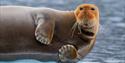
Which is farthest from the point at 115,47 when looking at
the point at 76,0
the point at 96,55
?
the point at 76,0

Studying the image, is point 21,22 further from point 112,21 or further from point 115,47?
point 112,21

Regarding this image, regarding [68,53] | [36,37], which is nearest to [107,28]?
[36,37]

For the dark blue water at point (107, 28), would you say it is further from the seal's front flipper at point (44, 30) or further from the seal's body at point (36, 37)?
the seal's front flipper at point (44, 30)

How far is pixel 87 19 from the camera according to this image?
3854 millimetres

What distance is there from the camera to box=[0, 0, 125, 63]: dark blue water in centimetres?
455

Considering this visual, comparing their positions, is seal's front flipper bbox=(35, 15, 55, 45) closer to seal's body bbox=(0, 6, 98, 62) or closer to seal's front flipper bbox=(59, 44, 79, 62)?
seal's body bbox=(0, 6, 98, 62)

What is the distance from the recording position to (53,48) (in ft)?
13.6

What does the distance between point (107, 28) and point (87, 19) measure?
174 cm

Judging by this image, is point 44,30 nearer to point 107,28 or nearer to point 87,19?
point 87,19

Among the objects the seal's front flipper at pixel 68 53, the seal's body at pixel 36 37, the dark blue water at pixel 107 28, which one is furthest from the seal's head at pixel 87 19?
the dark blue water at pixel 107 28

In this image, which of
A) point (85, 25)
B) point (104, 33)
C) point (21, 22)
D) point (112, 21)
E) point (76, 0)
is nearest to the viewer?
point (85, 25)

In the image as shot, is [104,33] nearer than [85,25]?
No

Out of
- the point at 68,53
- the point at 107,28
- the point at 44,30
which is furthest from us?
the point at 107,28

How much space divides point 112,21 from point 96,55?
1.38m
